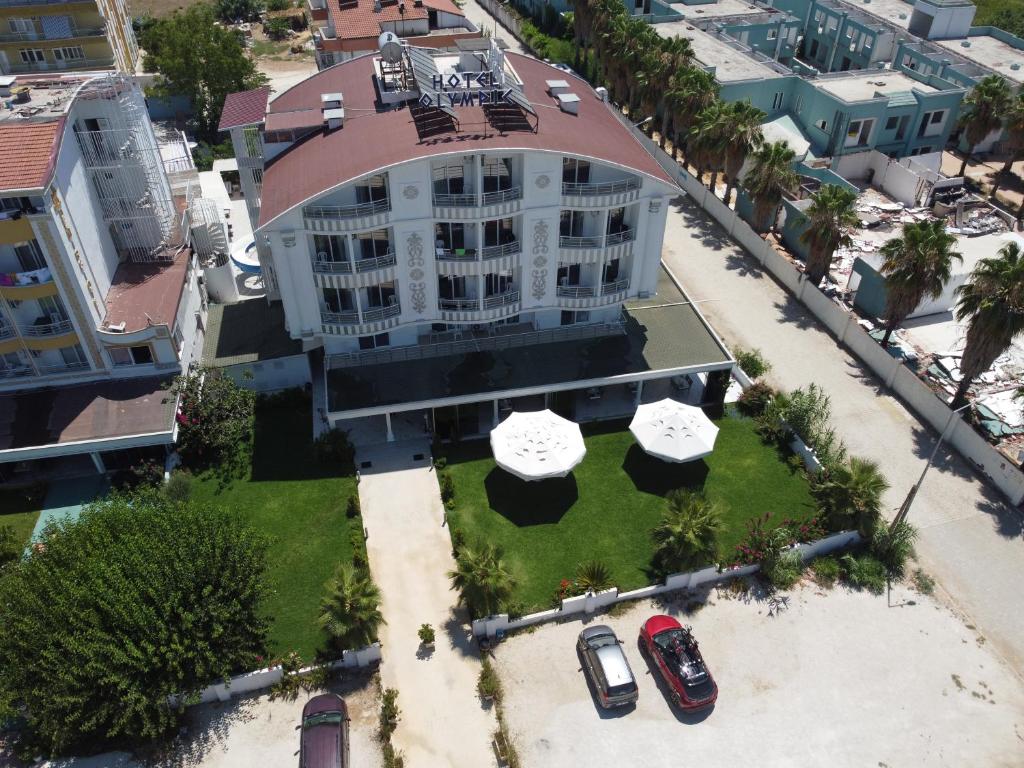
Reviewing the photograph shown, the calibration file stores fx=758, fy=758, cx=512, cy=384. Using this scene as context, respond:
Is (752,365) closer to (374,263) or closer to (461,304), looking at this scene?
(461,304)

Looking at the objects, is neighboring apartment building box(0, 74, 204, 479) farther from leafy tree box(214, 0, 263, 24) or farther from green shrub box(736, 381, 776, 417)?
leafy tree box(214, 0, 263, 24)

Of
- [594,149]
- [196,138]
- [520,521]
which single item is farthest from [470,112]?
[196,138]

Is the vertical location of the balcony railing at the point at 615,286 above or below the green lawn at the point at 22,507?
above

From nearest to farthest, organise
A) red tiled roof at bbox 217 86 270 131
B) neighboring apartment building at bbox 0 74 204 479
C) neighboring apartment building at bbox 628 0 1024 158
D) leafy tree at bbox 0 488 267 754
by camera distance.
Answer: leafy tree at bbox 0 488 267 754 → neighboring apartment building at bbox 0 74 204 479 → red tiled roof at bbox 217 86 270 131 → neighboring apartment building at bbox 628 0 1024 158

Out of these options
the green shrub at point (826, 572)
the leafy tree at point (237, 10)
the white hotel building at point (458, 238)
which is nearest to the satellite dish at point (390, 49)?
the white hotel building at point (458, 238)

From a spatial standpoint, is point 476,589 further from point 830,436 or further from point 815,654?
point 830,436

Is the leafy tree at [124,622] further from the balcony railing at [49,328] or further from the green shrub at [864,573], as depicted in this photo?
the green shrub at [864,573]

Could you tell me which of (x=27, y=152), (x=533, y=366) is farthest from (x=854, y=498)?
(x=27, y=152)

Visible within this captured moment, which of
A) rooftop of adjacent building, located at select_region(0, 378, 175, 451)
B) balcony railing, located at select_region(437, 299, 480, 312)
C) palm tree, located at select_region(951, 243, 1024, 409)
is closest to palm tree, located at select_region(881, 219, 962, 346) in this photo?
palm tree, located at select_region(951, 243, 1024, 409)
